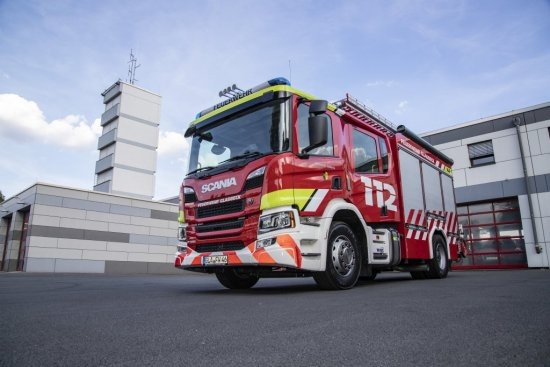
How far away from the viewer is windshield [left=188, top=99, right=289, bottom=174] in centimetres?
530

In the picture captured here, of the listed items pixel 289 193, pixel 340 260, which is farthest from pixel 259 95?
pixel 340 260

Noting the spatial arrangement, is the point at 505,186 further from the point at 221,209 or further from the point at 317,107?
the point at 221,209

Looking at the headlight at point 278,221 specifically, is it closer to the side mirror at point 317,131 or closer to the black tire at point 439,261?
the side mirror at point 317,131

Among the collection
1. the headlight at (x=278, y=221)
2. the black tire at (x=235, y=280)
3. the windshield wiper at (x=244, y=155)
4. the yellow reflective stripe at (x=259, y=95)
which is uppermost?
the yellow reflective stripe at (x=259, y=95)

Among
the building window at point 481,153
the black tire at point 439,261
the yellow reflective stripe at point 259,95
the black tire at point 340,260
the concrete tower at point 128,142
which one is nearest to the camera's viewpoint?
the black tire at point 340,260

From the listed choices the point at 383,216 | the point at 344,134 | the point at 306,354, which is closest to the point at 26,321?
the point at 306,354

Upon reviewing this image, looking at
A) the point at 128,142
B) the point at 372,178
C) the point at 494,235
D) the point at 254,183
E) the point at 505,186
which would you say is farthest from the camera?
the point at 128,142

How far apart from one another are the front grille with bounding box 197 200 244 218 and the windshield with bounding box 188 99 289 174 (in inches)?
26.4

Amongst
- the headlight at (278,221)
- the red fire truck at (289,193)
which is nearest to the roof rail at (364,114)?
the red fire truck at (289,193)

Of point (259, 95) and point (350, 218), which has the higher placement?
point (259, 95)

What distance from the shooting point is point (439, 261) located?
8680mm

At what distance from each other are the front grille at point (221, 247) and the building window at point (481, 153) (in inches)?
621

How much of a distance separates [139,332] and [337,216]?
3.80m

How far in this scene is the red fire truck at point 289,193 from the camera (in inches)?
196
